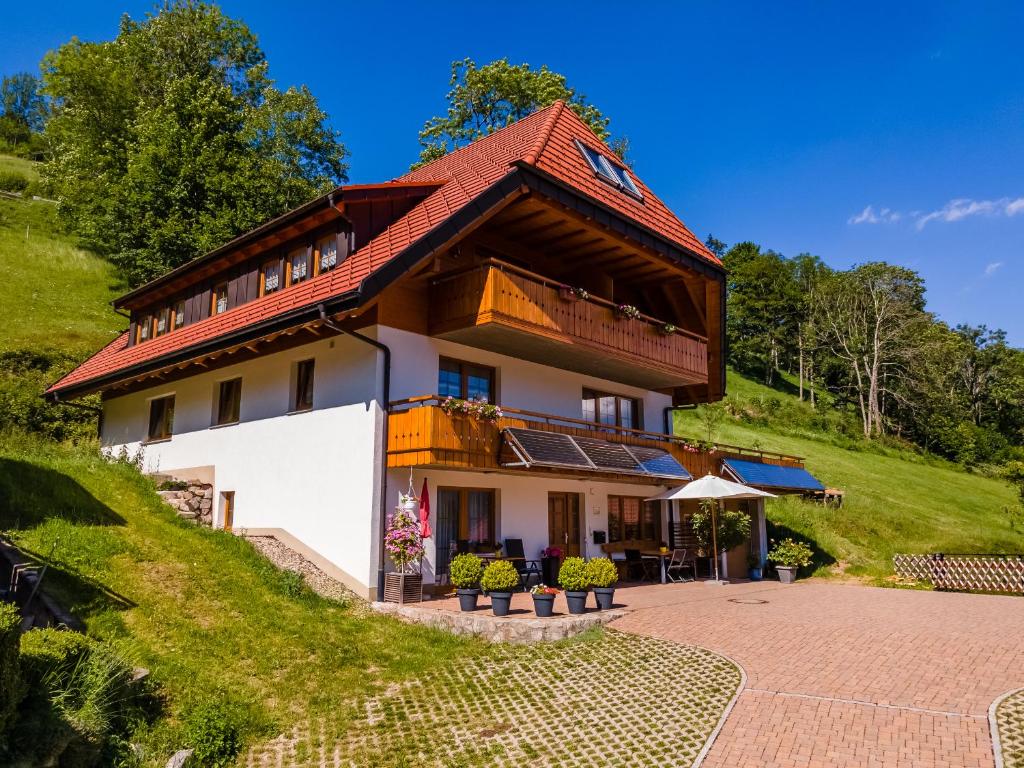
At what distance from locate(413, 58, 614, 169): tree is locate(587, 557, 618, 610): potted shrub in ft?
93.8

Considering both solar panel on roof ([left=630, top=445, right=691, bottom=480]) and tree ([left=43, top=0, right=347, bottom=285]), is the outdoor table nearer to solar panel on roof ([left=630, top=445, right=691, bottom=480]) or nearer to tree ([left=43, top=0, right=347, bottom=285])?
solar panel on roof ([left=630, top=445, right=691, bottom=480])

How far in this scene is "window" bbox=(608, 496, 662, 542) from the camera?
20.9m

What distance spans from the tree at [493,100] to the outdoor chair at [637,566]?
81.5ft

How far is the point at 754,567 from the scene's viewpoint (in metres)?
22.8

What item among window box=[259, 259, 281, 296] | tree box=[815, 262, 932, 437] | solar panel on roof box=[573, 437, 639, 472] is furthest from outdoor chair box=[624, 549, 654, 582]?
tree box=[815, 262, 932, 437]

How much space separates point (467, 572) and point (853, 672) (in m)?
6.54

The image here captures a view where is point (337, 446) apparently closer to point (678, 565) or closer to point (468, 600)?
point (468, 600)

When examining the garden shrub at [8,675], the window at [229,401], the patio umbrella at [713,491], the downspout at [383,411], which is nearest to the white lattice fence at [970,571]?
the patio umbrella at [713,491]

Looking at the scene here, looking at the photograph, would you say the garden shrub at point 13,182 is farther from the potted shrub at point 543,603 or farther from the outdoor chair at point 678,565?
the potted shrub at point 543,603

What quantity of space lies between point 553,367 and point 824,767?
13.4 meters

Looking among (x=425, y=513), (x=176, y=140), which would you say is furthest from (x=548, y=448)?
(x=176, y=140)

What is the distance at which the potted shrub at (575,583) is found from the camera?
12969 millimetres

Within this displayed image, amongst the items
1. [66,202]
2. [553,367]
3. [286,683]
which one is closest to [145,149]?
[66,202]

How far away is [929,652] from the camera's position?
35.0 feet
